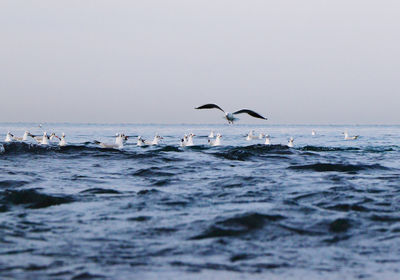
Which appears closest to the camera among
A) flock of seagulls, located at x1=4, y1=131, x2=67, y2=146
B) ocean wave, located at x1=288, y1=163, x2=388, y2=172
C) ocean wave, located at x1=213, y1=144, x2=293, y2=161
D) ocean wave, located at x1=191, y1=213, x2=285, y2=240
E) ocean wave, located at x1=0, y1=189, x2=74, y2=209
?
ocean wave, located at x1=191, y1=213, x2=285, y2=240

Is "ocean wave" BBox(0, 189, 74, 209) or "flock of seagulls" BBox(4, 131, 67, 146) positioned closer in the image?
"ocean wave" BBox(0, 189, 74, 209)

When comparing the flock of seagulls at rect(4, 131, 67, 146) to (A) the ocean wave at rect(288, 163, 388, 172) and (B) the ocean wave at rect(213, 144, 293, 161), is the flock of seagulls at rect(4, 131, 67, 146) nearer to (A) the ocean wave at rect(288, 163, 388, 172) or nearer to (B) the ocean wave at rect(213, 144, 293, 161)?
Answer: (B) the ocean wave at rect(213, 144, 293, 161)

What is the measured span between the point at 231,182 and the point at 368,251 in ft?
23.8

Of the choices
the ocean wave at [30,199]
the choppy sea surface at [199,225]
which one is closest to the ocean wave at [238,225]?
the choppy sea surface at [199,225]

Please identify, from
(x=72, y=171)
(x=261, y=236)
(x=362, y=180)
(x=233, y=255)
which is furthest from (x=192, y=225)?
(x=72, y=171)

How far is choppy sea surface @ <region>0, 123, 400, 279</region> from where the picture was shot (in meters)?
6.39

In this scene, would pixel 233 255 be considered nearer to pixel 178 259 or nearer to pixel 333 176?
pixel 178 259

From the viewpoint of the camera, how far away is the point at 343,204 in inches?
423

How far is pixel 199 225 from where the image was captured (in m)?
8.68

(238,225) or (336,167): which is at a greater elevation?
(336,167)

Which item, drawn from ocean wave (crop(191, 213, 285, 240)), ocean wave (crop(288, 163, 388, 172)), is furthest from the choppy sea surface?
ocean wave (crop(288, 163, 388, 172))

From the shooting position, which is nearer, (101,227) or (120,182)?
(101,227)

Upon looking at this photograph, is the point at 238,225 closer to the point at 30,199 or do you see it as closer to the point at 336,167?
the point at 30,199

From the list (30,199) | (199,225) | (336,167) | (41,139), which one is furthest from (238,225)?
(41,139)
